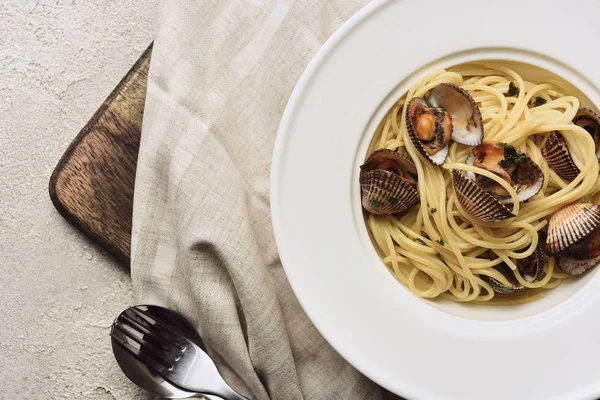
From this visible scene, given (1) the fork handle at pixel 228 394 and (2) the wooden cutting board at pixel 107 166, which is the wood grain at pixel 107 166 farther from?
(1) the fork handle at pixel 228 394

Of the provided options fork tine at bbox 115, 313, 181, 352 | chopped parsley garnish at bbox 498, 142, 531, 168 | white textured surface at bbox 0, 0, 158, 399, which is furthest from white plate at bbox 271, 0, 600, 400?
white textured surface at bbox 0, 0, 158, 399


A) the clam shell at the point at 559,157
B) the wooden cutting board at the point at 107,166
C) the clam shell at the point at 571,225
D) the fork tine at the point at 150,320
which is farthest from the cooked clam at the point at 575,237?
the wooden cutting board at the point at 107,166

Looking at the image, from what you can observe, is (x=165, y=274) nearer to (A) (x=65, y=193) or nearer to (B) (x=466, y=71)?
(A) (x=65, y=193)

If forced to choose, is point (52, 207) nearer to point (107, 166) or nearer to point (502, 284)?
point (107, 166)

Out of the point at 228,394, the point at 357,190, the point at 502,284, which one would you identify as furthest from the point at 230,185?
the point at 502,284

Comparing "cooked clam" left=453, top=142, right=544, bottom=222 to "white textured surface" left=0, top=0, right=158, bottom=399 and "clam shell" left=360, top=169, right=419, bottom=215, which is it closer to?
"clam shell" left=360, top=169, right=419, bottom=215

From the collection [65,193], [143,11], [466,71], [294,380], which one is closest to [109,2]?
[143,11]

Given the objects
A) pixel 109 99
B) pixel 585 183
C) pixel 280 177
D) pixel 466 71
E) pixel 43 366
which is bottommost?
pixel 43 366
